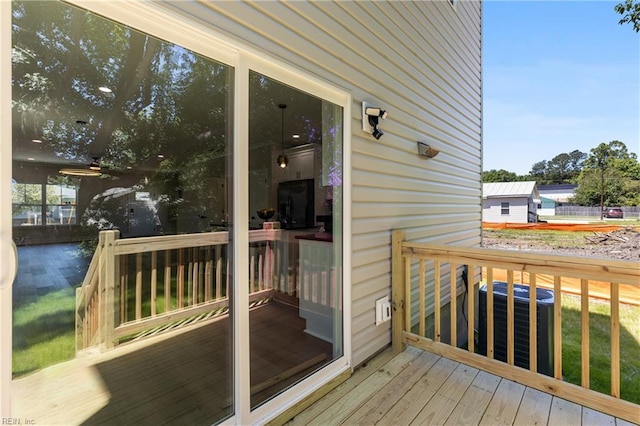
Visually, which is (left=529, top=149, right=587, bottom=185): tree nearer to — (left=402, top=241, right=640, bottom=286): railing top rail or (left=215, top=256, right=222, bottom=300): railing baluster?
(left=402, top=241, right=640, bottom=286): railing top rail

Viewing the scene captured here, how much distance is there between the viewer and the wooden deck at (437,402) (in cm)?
182

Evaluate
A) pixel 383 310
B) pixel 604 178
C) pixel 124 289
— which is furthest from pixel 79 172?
pixel 604 178

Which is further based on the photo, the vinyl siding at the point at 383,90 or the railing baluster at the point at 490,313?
the railing baluster at the point at 490,313

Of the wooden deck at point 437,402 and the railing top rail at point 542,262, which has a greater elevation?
the railing top rail at point 542,262

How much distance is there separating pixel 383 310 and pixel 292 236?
125 cm

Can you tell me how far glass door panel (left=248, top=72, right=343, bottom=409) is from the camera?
198cm

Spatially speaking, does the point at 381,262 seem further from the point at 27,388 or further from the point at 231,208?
the point at 27,388

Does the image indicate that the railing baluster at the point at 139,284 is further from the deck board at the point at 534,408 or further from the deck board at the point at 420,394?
the deck board at the point at 534,408

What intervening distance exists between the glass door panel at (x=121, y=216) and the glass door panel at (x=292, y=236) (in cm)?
29

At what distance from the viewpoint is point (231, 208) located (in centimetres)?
167

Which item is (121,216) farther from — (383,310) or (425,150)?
(425,150)

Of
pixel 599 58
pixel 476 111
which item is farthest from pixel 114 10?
pixel 599 58

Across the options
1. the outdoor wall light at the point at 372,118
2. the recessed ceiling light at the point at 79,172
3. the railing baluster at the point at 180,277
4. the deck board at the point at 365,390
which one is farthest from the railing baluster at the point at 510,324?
the recessed ceiling light at the point at 79,172

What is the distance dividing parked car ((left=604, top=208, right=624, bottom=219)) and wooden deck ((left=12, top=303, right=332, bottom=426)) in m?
25.0
